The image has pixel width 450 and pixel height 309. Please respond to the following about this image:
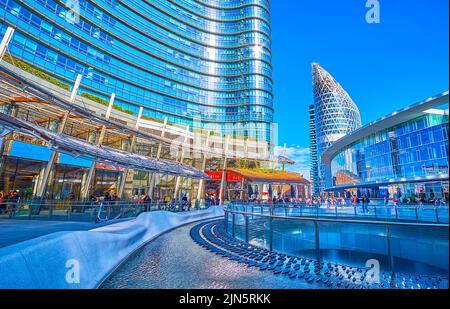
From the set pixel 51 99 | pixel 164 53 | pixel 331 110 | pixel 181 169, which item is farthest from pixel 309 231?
pixel 331 110

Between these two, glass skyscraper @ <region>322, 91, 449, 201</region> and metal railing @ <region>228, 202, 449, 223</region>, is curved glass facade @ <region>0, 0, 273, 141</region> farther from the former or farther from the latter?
metal railing @ <region>228, 202, 449, 223</region>

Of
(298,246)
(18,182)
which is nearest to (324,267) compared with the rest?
(298,246)

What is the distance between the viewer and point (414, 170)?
Answer: 23859 millimetres

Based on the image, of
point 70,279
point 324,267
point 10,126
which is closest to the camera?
point 70,279

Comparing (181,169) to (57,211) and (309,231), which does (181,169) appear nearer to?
(57,211)

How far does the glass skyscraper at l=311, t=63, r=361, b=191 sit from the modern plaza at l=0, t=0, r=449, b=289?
39.8 m

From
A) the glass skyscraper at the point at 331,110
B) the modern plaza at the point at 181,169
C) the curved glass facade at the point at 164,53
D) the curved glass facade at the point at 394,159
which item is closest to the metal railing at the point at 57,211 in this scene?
the modern plaza at the point at 181,169

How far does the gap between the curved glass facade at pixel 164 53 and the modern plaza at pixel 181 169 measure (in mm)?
283

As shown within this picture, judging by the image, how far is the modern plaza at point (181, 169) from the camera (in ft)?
11.6

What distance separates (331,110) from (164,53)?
71951 mm

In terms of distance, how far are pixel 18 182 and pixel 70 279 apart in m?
16.8

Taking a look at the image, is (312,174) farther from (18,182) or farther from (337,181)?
(18,182)

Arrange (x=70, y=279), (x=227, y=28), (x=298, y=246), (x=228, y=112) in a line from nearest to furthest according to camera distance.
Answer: (x=70, y=279) → (x=298, y=246) → (x=228, y=112) → (x=227, y=28)

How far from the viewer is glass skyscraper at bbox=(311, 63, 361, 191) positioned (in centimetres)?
9069
